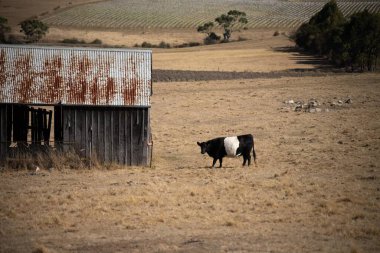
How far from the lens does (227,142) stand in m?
23.3

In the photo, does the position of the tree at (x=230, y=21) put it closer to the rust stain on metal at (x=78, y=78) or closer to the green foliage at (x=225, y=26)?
the green foliage at (x=225, y=26)

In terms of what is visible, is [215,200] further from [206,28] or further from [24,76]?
[206,28]

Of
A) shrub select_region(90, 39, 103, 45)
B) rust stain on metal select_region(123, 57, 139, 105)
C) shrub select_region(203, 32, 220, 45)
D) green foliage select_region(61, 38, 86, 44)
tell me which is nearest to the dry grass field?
rust stain on metal select_region(123, 57, 139, 105)

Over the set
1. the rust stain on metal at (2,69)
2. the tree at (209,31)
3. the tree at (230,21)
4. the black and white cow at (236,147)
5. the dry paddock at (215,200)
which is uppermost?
the tree at (230,21)

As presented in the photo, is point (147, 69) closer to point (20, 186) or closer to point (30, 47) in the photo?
point (30, 47)

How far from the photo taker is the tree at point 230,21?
11091cm

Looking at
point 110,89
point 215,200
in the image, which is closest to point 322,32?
point 110,89

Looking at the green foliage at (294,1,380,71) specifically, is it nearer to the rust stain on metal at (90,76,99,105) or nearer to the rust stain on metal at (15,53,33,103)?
the rust stain on metal at (90,76,99,105)

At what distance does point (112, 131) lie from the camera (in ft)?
79.3

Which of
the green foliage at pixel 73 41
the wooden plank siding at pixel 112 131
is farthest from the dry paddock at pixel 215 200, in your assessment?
the green foliage at pixel 73 41

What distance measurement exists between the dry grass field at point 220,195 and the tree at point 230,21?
244 feet

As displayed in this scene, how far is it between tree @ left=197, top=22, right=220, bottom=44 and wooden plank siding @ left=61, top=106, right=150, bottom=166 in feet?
278

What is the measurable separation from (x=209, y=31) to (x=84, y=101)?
90.9 metres

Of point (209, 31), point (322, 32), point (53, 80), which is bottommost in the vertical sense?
point (53, 80)
